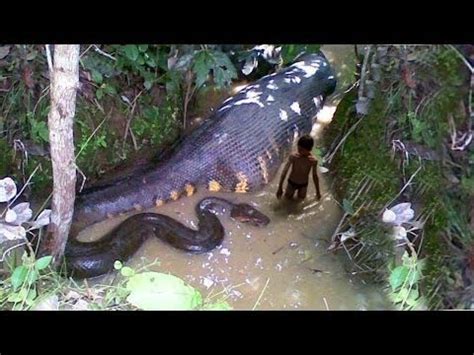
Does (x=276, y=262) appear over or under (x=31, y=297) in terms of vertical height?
under

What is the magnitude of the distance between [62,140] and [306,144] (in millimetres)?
793

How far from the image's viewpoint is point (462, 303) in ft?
3.83

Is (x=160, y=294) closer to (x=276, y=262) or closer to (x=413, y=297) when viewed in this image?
(x=276, y=262)

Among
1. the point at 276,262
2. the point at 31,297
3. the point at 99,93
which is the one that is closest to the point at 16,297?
the point at 31,297

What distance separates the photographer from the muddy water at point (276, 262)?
1539 mm

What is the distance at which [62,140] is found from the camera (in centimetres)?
136

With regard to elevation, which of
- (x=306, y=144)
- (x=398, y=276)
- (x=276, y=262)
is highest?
(x=306, y=144)

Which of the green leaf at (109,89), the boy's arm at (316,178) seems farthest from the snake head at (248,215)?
the green leaf at (109,89)

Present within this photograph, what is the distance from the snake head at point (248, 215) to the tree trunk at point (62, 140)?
52 centimetres

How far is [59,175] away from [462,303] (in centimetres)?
94

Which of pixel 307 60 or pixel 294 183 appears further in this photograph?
pixel 307 60

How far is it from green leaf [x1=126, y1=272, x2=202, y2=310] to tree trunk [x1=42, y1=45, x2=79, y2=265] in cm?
25

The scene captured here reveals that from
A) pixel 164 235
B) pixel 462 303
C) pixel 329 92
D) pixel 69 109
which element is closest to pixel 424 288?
pixel 462 303

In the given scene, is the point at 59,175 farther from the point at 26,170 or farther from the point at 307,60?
the point at 307,60
